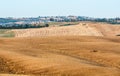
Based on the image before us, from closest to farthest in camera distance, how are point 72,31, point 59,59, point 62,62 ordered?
1. point 62,62
2. point 59,59
3. point 72,31

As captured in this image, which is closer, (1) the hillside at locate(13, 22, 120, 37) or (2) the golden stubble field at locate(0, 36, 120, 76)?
(2) the golden stubble field at locate(0, 36, 120, 76)

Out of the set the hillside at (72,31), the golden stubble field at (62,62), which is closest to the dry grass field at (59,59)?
the golden stubble field at (62,62)

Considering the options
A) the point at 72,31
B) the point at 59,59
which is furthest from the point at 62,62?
the point at 72,31

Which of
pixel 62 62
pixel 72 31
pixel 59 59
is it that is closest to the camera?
pixel 62 62

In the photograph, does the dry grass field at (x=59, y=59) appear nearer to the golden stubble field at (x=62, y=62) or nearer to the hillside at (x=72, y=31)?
the golden stubble field at (x=62, y=62)

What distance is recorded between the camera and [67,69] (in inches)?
1344

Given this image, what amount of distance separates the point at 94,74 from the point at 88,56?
18337mm

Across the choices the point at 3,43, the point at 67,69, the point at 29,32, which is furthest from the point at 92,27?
the point at 67,69

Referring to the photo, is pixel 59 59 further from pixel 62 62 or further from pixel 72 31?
pixel 72 31

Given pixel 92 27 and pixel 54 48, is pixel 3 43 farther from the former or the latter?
pixel 92 27

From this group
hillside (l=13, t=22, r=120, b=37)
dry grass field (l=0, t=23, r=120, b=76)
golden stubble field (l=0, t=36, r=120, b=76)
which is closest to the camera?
golden stubble field (l=0, t=36, r=120, b=76)

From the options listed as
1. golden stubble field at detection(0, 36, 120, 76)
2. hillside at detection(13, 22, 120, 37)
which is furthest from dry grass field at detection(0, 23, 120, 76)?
hillside at detection(13, 22, 120, 37)

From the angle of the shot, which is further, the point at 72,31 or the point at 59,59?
the point at 72,31

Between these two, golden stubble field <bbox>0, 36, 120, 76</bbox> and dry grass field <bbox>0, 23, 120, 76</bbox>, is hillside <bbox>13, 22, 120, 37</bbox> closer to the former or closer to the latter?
dry grass field <bbox>0, 23, 120, 76</bbox>
